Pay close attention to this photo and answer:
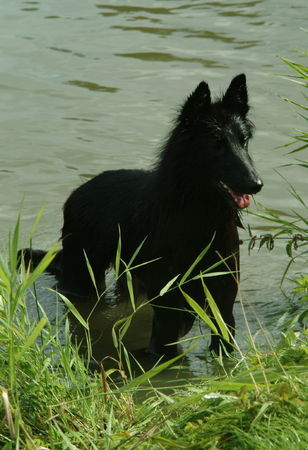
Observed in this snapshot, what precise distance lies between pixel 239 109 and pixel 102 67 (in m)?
6.16

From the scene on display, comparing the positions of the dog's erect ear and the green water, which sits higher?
the dog's erect ear

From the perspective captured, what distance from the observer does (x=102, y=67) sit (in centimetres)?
1135

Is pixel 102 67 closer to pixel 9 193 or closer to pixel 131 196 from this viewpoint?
pixel 9 193

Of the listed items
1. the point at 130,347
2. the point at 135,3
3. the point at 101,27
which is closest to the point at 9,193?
the point at 130,347

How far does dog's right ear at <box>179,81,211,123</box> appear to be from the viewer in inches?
205

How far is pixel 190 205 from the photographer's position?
17.9 feet

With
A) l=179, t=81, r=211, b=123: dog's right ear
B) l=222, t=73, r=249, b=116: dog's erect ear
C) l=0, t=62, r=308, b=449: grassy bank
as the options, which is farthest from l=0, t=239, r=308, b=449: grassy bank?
l=222, t=73, r=249, b=116: dog's erect ear

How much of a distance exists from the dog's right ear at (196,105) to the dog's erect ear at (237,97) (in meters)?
0.19

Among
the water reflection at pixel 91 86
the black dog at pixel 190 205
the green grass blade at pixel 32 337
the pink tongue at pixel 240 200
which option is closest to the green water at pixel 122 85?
the water reflection at pixel 91 86

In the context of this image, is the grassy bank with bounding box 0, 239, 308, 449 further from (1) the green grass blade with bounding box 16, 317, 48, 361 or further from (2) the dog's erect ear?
(2) the dog's erect ear

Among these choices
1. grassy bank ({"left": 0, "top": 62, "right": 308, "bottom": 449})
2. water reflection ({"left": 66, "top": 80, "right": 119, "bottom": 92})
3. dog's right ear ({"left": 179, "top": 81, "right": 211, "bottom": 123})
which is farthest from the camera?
water reflection ({"left": 66, "top": 80, "right": 119, "bottom": 92})

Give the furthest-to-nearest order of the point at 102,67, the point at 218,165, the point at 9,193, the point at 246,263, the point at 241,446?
the point at 102,67 → the point at 9,193 → the point at 246,263 → the point at 218,165 → the point at 241,446

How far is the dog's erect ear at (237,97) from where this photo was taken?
5.39 metres

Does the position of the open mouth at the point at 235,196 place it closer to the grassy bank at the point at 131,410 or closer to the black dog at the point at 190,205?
the black dog at the point at 190,205
